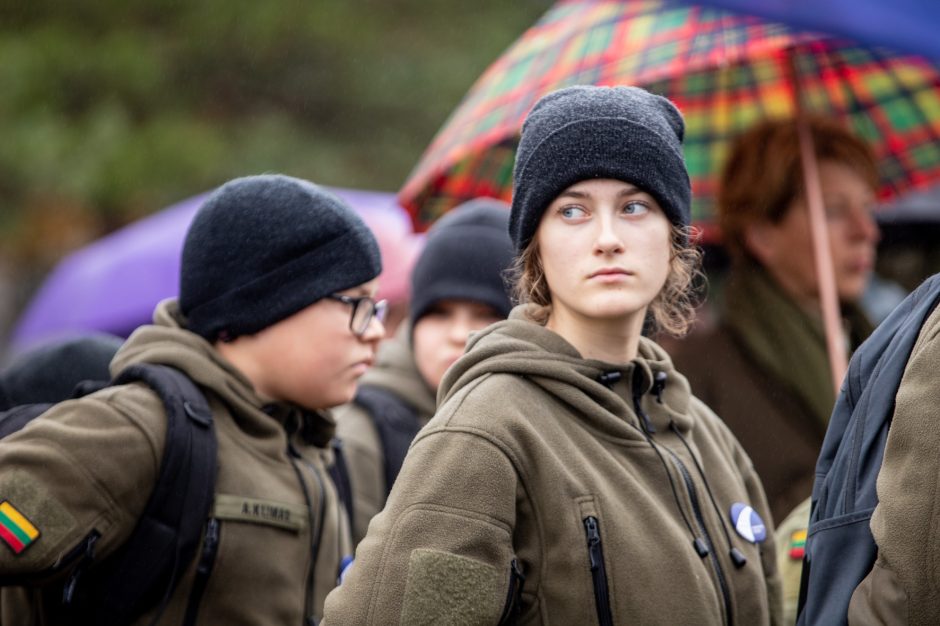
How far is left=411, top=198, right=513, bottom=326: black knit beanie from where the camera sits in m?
4.71

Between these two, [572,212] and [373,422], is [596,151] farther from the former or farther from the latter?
[373,422]

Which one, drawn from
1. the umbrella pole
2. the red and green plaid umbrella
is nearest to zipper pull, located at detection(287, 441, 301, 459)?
the red and green plaid umbrella

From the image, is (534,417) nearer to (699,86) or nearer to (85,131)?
(699,86)

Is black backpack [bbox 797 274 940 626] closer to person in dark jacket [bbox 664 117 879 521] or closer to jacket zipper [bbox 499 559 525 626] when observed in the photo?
jacket zipper [bbox 499 559 525 626]

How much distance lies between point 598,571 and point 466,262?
2223mm

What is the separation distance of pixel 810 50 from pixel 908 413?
295cm

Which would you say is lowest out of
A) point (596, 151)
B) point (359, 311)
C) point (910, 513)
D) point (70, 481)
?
point (70, 481)

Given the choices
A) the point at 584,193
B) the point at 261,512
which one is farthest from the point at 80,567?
the point at 584,193

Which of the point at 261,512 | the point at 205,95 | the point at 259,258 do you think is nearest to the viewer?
the point at 261,512

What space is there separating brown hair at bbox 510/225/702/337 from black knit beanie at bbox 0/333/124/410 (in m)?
1.54

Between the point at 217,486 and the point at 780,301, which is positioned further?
the point at 780,301

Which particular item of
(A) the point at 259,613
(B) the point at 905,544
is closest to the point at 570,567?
(B) the point at 905,544

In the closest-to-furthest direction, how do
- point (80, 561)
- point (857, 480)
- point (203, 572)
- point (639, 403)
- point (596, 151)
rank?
point (857, 480), point (596, 151), point (639, 403), point (80, 561), point (203, 572)

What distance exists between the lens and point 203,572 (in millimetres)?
3244
